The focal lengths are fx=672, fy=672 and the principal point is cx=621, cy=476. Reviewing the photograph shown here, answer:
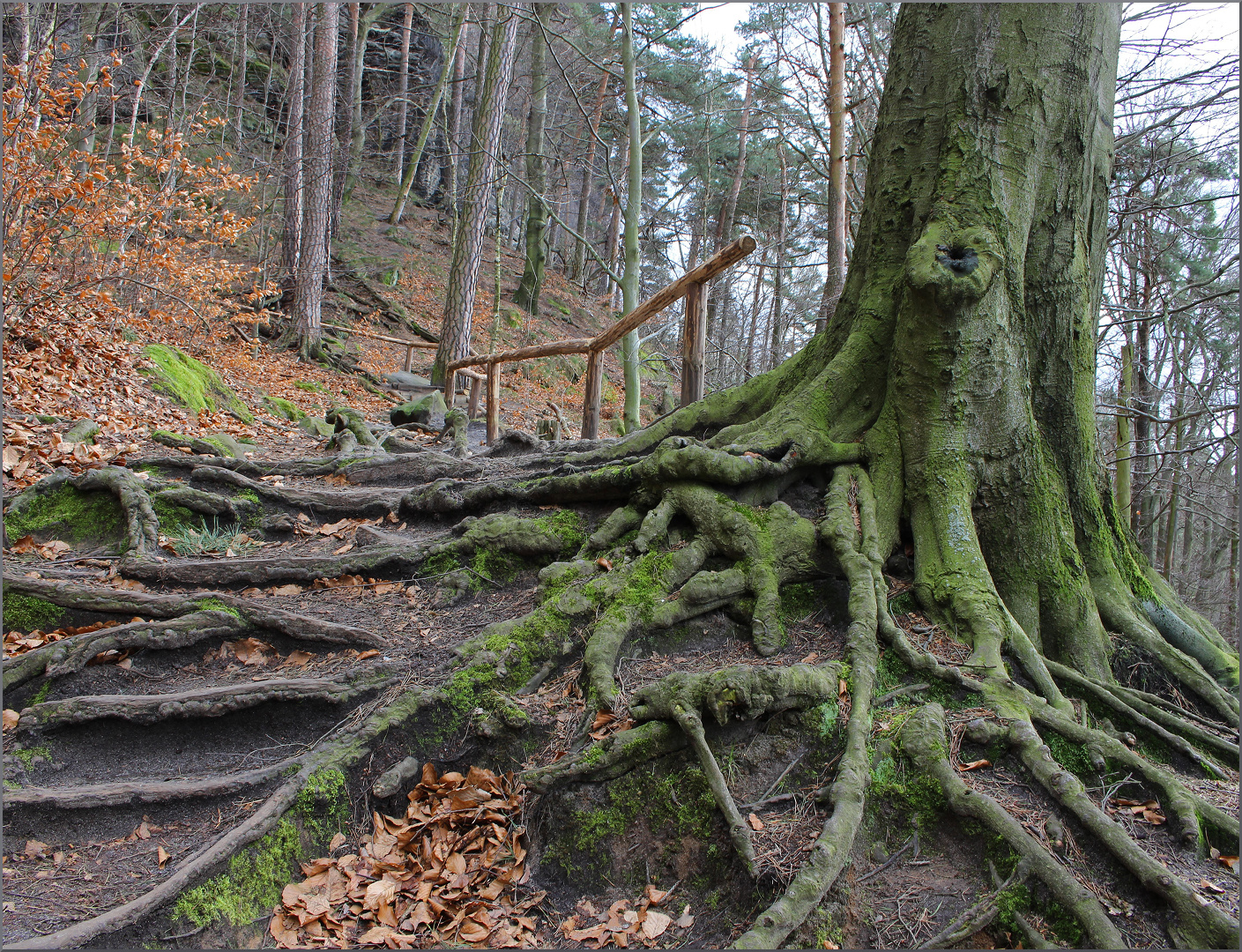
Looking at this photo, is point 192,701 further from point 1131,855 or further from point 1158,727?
point 1158,727

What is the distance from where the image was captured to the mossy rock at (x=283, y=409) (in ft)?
34.3

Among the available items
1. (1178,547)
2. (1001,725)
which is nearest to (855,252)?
(1001,725)

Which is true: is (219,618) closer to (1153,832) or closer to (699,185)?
(1153,832)

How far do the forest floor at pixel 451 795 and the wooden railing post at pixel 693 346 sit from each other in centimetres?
265

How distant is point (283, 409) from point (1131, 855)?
1126 cm

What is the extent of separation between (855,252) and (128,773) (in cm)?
441

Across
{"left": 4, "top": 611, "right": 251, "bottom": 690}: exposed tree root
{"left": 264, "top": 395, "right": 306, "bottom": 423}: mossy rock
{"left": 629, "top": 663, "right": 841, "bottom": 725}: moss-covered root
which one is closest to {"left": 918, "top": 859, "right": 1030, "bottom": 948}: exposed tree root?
{"left": 629, "top": 663, "right": 841, "bottom": 725}: moss-covered root

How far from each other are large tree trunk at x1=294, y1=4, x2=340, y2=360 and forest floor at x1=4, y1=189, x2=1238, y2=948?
11.9 metres

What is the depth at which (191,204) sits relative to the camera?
9859 mm

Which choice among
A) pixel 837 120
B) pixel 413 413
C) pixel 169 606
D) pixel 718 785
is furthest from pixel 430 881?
pixel 837 120

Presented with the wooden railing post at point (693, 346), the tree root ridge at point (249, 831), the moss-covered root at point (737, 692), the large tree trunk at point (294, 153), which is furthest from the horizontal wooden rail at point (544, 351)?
the large tree trunk at point (294, 153)

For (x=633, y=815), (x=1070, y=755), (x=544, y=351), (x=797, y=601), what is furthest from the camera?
(x=544, y=351)

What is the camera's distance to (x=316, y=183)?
14055mm

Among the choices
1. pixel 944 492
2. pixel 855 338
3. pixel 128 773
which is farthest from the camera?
pixel 855 338
